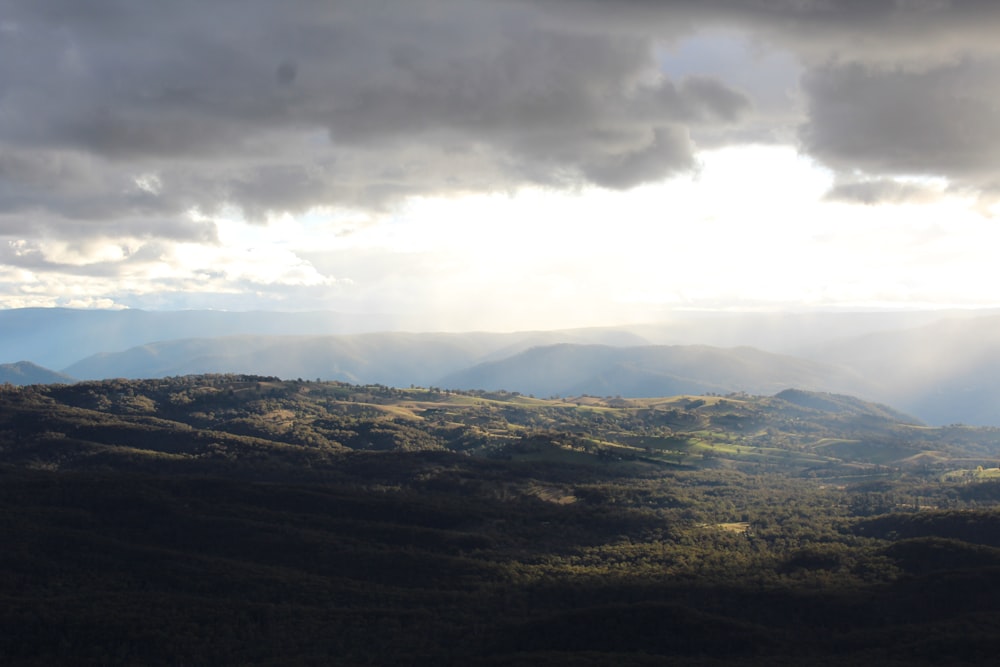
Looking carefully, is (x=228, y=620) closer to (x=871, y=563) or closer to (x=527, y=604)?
(x=527, y=604)

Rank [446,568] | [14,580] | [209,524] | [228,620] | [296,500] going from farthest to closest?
[296,500] < [209,524] < [446,568] < [14,580] < [228,620]

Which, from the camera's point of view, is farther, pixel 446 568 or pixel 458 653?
pixel 446 568

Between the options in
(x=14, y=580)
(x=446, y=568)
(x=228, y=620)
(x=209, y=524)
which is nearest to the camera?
(x=228, y=620)

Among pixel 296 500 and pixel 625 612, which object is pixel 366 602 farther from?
pixel 296 500

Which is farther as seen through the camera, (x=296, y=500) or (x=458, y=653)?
(x=296, y=500)

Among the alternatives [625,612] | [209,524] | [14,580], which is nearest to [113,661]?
[14,580]

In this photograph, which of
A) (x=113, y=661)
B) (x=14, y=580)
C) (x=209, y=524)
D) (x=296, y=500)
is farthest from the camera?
(x=296, y=500)

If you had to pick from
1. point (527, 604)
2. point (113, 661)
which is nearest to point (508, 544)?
point (527, 604)

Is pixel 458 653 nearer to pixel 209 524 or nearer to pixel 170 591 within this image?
pixel 170 591
